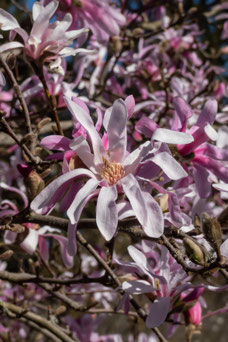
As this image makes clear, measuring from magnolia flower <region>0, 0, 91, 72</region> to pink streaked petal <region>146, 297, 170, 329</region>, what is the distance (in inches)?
Answer: 20.6

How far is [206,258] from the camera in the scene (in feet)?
2.38

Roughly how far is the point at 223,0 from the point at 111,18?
1279 mm

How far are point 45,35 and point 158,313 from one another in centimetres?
60

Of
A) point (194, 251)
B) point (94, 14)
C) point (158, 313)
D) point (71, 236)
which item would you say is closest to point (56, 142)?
point (71, 236)

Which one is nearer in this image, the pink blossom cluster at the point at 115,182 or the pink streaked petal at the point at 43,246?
the pink blossom cluster at the point at 115,182

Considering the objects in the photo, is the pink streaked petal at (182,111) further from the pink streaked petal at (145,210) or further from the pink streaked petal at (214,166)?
the pink streaked petal at (145,210)

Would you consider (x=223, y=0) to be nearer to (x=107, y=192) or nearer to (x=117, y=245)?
(x=117, y=245)

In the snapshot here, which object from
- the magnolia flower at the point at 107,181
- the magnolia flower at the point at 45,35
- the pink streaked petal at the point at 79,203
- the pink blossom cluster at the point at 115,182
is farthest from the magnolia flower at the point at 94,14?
the pink streaked petal at the point at 79,203

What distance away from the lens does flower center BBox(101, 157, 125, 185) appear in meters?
0.73

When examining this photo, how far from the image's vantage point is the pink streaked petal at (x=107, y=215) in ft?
2.04

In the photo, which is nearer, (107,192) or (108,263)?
(107,192)

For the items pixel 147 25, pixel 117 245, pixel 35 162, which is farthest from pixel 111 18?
pixel 117 245

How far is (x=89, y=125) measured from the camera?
714 millimetres

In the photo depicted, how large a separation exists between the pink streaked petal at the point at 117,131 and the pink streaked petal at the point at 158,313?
33 centimetres
